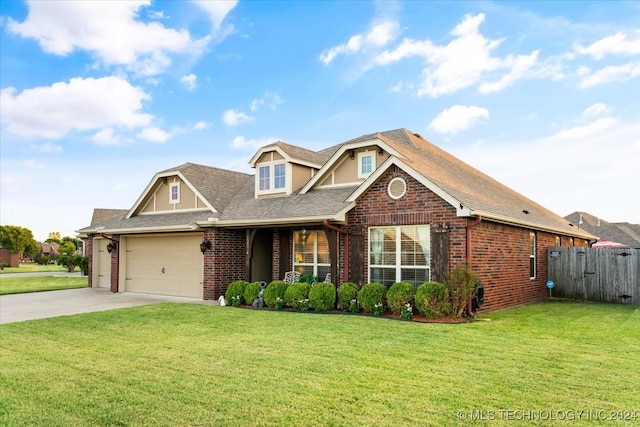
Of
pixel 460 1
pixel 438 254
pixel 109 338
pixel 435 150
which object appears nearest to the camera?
pixel 109 338

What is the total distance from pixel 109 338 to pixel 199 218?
7.42 meters

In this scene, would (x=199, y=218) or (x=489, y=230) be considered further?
(x=199, y=218)

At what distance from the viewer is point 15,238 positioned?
6475 centimetres

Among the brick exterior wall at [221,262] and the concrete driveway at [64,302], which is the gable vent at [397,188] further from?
the concrete driveway at [64,302]

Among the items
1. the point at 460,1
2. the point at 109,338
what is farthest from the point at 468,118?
the point at 109,338

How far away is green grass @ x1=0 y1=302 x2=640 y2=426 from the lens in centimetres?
485

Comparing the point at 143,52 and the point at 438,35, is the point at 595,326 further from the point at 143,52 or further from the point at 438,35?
the point at 143,52

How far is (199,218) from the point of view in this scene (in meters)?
16.1

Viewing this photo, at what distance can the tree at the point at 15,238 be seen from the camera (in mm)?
64188

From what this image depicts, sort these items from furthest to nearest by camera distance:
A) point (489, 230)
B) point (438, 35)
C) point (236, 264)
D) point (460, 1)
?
point (236, 264)
point (438, 35)
point (460, 1)
point (489, 230)

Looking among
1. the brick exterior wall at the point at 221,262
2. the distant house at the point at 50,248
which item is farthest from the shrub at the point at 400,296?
the distant house at the point at 50,248

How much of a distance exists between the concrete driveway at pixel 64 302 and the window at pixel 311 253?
9.87ft

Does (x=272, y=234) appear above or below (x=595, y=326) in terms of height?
above

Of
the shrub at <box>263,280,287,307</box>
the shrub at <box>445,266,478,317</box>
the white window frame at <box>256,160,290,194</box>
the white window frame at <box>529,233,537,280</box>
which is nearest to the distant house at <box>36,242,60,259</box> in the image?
the white window frame at <box>256,160,290,194</box>
